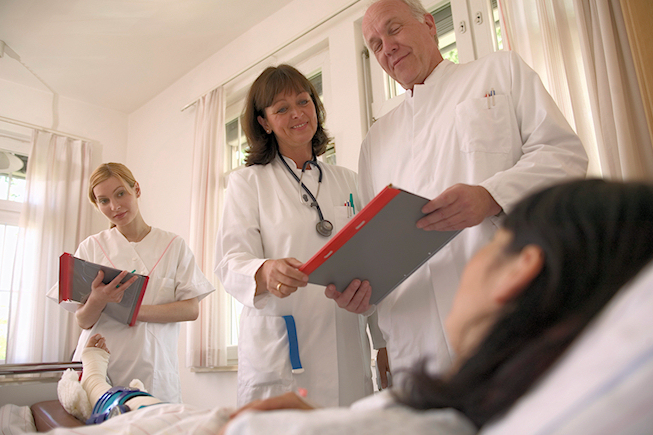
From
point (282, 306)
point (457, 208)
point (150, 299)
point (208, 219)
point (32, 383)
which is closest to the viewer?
point (457, 208)

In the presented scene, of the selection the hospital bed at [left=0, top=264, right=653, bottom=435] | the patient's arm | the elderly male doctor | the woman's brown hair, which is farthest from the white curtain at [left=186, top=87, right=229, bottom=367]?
the hospital bed at [left=0, top=264, right=653, bottom=435]

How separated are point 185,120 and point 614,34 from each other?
11.7ft

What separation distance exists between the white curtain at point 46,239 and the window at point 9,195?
0.55 feet

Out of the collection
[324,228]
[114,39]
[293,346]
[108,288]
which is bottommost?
[293,346]

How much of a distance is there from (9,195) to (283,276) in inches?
170

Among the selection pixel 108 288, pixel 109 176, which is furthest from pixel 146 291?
pixel 109 176

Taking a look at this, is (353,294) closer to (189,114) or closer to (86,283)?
(86,283)

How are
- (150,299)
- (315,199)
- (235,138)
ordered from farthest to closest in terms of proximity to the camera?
(235,138) → (150,299) → (315,199)

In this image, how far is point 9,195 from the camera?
171 inches

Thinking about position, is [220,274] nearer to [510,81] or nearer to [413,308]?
[413,308]

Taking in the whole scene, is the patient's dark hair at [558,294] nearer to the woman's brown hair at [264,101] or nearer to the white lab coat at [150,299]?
the woman's brown hair at [264,101]

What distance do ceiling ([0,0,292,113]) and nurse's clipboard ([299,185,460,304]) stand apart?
2.99 metres

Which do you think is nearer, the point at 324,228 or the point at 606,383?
the point at 606,383

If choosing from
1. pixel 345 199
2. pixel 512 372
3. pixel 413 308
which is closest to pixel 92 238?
pixel 345 199
